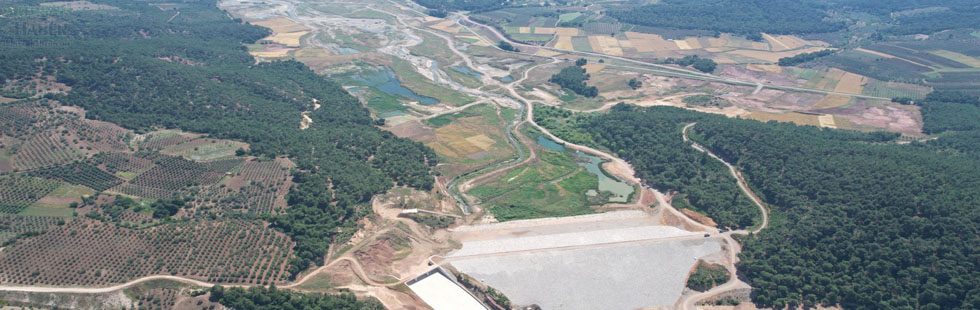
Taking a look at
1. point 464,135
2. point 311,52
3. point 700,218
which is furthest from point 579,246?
point 311,52

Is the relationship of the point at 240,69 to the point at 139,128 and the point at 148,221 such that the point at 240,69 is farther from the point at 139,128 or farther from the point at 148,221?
the point at 148,221

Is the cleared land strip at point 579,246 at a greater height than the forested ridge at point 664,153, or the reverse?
the forested ridge at point 664,153

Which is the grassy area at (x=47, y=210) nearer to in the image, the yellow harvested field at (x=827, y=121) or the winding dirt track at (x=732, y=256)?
the winding dirt track at (x=732, y=256)

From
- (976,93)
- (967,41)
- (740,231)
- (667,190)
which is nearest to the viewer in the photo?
(740,231)

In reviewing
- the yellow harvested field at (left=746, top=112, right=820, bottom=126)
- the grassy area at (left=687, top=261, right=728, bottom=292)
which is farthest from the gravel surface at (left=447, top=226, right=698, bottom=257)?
the yellow harvested field at (left=746, top=112, right=820, bottom=126)

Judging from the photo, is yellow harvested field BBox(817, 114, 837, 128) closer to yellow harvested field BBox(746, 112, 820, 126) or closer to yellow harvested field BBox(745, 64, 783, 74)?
yellow harvested field BBox(746, 112, 820, 126)

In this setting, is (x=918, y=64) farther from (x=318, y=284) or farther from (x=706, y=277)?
(x=318, y=284)

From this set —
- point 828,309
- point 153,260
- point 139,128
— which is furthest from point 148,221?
point 828,309

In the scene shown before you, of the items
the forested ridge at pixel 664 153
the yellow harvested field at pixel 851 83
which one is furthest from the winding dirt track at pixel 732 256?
the yellow harvested field at pixel 851 83
